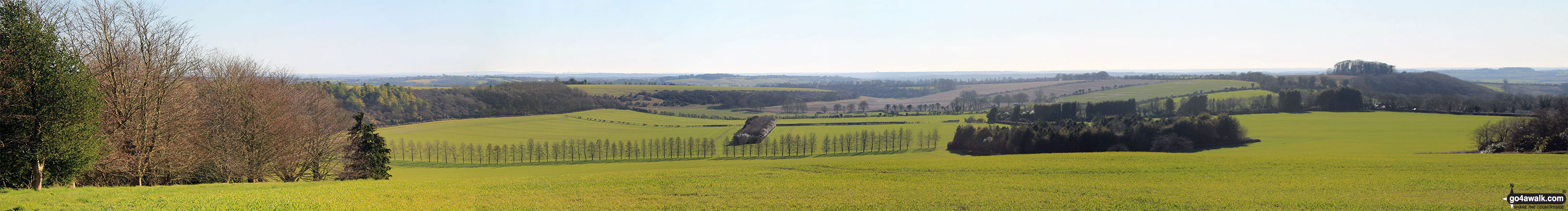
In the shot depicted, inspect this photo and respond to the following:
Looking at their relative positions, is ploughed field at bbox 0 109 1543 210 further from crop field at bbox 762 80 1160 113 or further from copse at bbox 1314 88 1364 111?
crop field at bbox 762 80 1160 113

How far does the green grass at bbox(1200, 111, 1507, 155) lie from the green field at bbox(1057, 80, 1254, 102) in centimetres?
3966

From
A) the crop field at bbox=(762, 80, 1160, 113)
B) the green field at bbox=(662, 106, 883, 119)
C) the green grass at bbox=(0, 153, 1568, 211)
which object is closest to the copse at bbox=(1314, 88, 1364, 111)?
the crop field at bbox=(762, 80, 1160, 113)

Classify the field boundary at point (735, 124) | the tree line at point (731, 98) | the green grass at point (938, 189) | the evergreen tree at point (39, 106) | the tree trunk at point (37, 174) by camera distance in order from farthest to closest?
the tree line at point (731, 98)
the field boundary at point (735, 124)
the tree trunk at point (37, 174)
the evergreen tree at point (39, 106)
the green grass at point (938, 189)

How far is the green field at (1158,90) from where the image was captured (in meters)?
122

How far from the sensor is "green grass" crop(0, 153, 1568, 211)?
12898 mm

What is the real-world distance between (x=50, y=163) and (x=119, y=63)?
329 centimetres

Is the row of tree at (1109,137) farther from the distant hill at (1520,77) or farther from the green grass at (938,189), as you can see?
the distant hill at (1520,77)

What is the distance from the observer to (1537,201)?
504 inches

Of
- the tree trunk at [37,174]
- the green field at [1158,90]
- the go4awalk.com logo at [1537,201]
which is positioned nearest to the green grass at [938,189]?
the go4awalk.com logo at [1537,201]

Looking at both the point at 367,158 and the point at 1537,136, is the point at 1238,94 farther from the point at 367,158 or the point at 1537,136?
the point at 367,158

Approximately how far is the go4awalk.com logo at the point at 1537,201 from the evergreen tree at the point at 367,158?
110 ft

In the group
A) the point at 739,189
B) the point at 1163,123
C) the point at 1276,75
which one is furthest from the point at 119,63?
the point at 1276,75

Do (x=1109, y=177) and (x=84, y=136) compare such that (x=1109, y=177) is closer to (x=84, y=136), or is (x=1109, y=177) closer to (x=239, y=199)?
(x=239, y=199)

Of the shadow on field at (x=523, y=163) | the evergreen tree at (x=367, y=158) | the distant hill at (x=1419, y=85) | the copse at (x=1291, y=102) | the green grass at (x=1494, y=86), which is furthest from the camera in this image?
the green grass at (x=1494, y=86)
